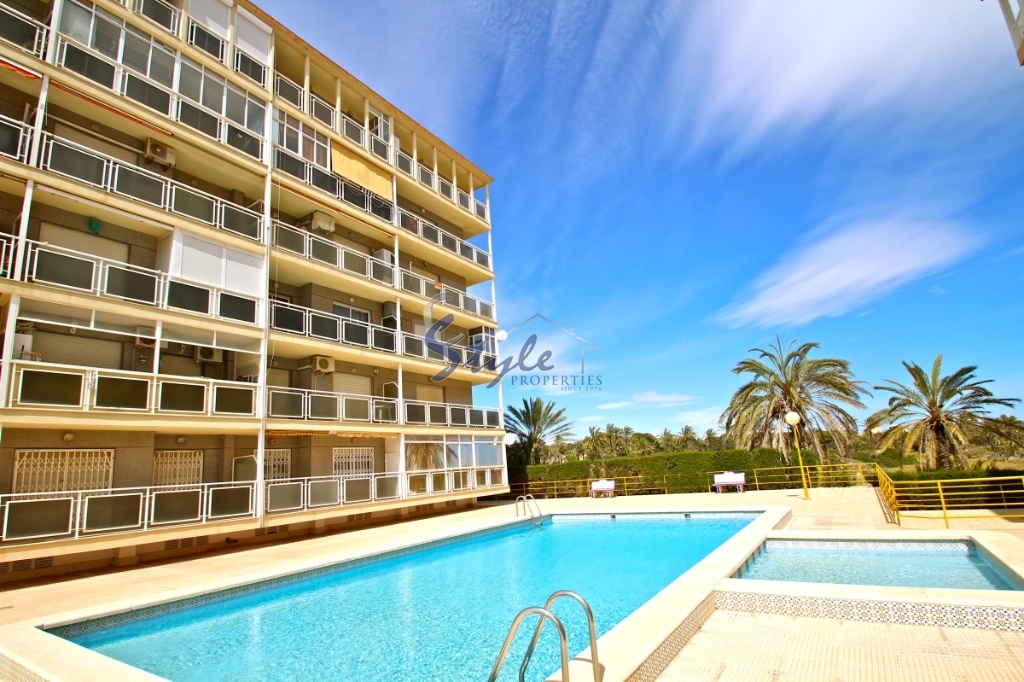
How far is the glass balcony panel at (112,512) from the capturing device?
10234 mm

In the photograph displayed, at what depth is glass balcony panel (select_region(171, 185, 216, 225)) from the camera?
13102mm

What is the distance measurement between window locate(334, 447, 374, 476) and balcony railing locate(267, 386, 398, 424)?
4.97 feet

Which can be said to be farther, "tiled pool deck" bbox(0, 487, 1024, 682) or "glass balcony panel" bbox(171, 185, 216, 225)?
"glass balcony panel" bbox(171, 185, 216, 225)

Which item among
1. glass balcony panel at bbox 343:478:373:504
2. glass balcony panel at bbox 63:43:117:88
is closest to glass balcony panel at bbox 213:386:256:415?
glass balcony panel at bbox 343:478:373:504

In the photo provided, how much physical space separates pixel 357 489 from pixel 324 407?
8.85 ft

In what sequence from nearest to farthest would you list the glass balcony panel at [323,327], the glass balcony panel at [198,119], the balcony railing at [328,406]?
the glass balcony panel at [198,119] → the balcony railing at [328,406] → the glass balcony panel at [323,327]

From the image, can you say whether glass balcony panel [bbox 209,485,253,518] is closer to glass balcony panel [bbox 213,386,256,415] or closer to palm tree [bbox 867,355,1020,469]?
glass balcony panel [bbox 213,386,256,415]

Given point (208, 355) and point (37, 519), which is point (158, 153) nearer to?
point (208, 355)

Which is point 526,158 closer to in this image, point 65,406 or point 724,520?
point 724,520

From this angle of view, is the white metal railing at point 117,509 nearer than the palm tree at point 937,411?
Yes

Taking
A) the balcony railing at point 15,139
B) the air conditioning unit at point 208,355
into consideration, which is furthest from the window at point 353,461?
the balcony railing at point 15,139

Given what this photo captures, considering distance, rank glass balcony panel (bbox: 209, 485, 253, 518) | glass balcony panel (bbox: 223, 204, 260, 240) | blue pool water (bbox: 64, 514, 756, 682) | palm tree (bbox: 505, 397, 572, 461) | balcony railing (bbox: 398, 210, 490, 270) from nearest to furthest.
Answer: blue pool water (bbox: 64, 514, 756, 682) < glass balcony panel (bbox: 209, 485, 253, 518) < glass balcony panel (bbox: 223, 204, 260, 240) < balcony railing (bbox: 398, 210, 490, 270) < palm tree (bbox: 505, 397, 572, 461)

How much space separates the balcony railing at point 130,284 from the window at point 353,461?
5.48 m

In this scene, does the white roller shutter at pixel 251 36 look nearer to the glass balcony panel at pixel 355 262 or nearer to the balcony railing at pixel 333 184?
the balcony railing at pixel 333 184
